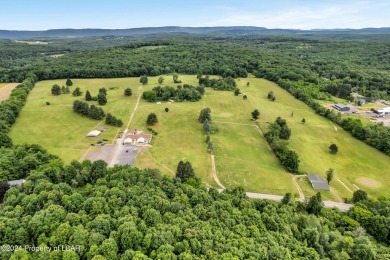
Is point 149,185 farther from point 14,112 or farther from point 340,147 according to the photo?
point 14,112

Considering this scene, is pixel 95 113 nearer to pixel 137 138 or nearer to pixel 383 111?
pixel 137 138

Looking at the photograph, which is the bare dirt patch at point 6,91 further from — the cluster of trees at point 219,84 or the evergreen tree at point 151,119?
the cluster of trees at point 219,84

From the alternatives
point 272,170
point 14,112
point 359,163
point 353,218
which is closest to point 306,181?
point 272,170

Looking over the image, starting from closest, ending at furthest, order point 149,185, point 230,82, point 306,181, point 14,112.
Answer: point 149,185
point 306,181
point 14,112
point 230,82

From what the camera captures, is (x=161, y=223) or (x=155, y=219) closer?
(x=161, y=223)

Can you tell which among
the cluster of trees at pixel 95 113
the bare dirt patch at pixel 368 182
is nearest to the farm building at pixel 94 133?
the cluster of trees at pixel 95 113

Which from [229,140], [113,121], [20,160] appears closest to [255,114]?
[229,140]
